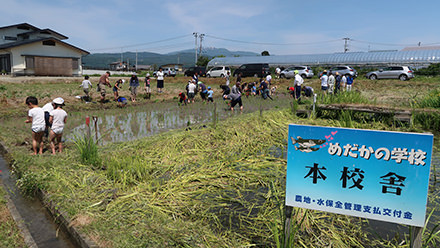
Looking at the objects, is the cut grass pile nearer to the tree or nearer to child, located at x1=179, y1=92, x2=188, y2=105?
child, located at x1=179, y1=92, x2=188, y2=105

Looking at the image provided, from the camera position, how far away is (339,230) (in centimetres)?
350

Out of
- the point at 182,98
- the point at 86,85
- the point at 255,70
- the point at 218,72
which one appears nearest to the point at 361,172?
the point at 182,98

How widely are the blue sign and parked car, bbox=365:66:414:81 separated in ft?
86.9

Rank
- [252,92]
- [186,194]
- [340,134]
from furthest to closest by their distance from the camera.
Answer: [252,92]
[186,194]
[340,134]

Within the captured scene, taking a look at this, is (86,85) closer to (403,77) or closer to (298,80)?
(298,80)

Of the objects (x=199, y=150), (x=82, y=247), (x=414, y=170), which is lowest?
(x=82, y=247)

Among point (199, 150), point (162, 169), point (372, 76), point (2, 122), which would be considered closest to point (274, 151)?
point (199, 150)

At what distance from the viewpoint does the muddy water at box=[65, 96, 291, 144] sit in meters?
8.70

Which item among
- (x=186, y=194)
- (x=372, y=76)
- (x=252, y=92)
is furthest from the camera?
(x=372, y=76)

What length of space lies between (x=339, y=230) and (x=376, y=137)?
170 centimetres

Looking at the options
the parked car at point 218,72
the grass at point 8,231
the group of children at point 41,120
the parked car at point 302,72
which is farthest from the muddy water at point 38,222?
the parked car at point 218,72

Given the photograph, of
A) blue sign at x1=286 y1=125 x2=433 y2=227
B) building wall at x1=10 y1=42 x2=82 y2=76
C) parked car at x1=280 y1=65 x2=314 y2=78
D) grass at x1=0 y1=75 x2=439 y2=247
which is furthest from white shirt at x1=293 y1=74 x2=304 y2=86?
building wall at x1=10 y1=42 x2=82 y2=76

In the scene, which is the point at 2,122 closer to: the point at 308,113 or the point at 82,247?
the point at 82,247

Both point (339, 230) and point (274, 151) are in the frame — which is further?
point (274, 151)
